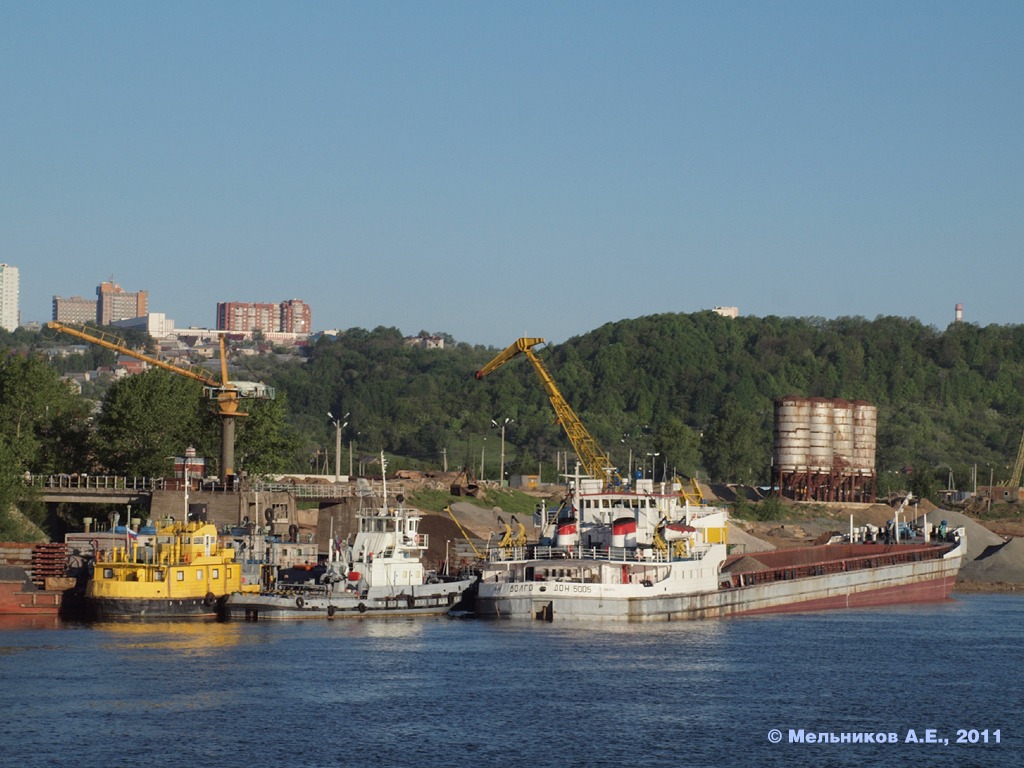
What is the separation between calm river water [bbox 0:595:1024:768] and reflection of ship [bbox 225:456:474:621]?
1.51 metres

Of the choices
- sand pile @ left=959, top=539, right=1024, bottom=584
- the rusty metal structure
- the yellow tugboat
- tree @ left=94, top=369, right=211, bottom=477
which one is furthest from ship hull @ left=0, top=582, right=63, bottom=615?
the rusty metal structure

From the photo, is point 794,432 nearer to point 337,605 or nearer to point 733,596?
point 733,596

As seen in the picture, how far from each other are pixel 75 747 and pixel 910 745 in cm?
2823

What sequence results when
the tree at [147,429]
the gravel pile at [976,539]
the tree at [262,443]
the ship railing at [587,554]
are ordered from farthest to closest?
the tree at [262,443] < the gravel pile at [976,539] < the tree at [147,429] < the ship railing at [587,554]

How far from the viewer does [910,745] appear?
178 feet

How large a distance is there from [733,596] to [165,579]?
32956mm

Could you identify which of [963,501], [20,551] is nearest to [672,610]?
[20,551]

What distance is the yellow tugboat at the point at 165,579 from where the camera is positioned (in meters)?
81.6

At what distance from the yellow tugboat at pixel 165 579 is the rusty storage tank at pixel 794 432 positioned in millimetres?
119611

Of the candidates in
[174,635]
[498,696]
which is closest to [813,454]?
[174,635]

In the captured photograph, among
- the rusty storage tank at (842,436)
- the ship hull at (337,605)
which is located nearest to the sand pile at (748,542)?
the ship hull at (337,605)

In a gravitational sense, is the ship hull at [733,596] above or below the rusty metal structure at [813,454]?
below

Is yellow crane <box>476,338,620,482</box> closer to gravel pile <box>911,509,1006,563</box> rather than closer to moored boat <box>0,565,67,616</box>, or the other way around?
gravel pile <box>911,509,1006,563</box>

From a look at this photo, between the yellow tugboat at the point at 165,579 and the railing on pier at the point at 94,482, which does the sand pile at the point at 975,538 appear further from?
the yellow tugboat at the point at 165,579
